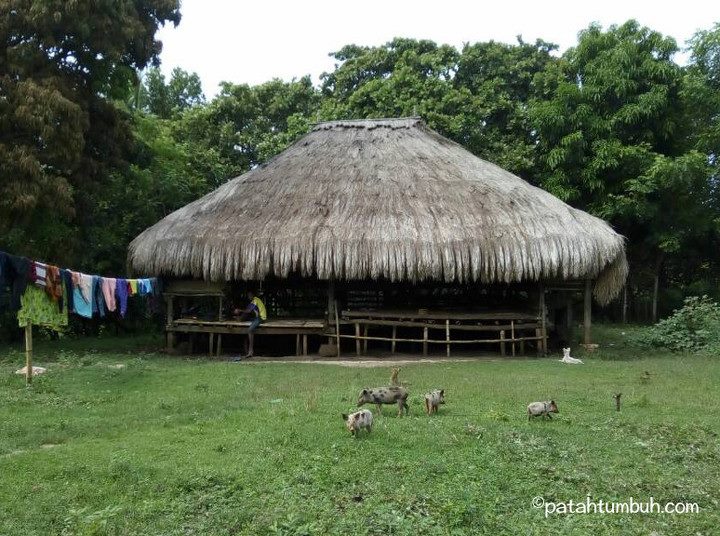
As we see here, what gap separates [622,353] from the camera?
14305mm

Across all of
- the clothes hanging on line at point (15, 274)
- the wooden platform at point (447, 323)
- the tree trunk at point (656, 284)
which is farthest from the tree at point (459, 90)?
the clothes hanging on line at point (15, 274)

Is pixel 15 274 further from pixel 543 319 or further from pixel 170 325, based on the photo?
pixel 543 319

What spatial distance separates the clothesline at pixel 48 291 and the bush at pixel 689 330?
11.4 meters

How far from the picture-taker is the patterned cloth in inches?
380

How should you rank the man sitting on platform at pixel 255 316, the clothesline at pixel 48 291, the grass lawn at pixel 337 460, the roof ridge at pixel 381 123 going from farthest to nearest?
the roof ridge at pixel 381 123
the man sitting on platform at pixel 255 316
the clothesline at pixel 48 291
the grass lawn at pixel 337 460

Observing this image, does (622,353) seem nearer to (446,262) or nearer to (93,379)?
(446,262)

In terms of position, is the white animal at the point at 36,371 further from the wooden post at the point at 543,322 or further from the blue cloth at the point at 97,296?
the wooden post at the point at 543,322

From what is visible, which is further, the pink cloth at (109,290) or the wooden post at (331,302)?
the wooden post at (331,302)

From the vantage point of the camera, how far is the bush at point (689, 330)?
14.5 meters

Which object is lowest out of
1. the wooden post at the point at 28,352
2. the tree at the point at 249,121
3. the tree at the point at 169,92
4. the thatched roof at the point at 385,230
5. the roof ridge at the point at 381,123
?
the wooden post at the point at 28,352

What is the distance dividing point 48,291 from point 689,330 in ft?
42.2

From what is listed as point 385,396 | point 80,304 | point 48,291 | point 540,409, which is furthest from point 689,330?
point 48,291

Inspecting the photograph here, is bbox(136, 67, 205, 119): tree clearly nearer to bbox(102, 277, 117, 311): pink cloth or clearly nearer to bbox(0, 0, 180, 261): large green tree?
bbox(0, 0, 180, 261): large green tree

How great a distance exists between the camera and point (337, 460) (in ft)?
19.2
